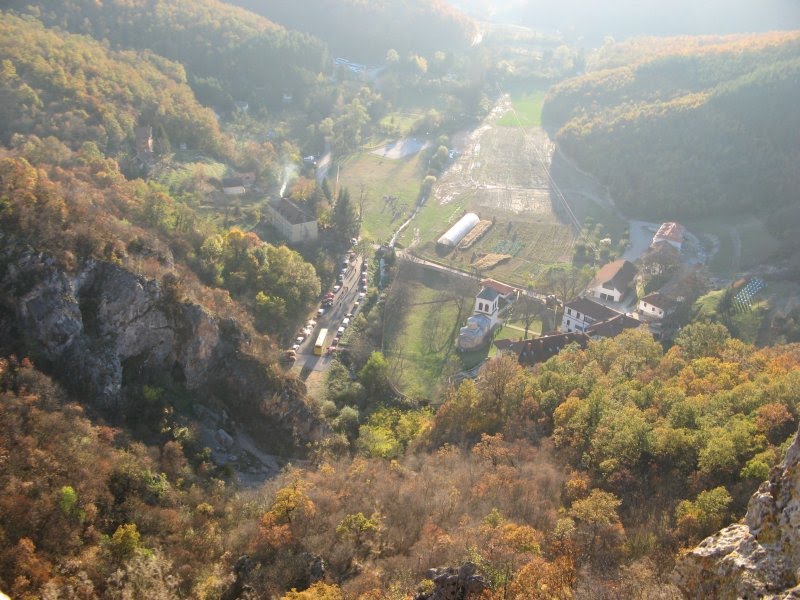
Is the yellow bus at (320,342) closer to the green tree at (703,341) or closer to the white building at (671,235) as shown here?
the green tree at (703,341)

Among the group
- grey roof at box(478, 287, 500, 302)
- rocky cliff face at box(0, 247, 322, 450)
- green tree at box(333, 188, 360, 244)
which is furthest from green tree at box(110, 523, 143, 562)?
green tree at box(333, 188, 360, 244)

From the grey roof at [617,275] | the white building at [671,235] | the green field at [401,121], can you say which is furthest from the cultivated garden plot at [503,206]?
the green field at [401,121]

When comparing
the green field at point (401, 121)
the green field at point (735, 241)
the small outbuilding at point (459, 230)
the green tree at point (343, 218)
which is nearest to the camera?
the green field at point (735, 241)

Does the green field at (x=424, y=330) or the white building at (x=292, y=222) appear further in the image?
the white building at (x=292, y=222)

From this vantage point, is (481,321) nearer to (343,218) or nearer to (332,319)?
(332,319)

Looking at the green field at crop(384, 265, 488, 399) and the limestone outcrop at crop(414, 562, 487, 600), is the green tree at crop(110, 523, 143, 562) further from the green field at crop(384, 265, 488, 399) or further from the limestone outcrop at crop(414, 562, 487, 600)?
the green field at crop(384, 265, 488, 399)

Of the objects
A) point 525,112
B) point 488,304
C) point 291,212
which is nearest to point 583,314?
point 488,304
